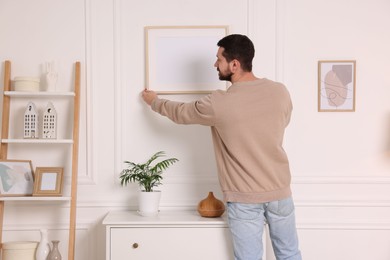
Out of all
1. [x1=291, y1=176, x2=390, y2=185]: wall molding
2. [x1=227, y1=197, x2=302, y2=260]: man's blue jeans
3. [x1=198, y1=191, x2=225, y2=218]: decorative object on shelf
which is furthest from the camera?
[x1=291, y1=176, x2=390, y2=185]: wall molding

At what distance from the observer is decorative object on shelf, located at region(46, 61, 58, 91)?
3.12m

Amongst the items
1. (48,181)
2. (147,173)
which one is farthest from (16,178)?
(147,173)

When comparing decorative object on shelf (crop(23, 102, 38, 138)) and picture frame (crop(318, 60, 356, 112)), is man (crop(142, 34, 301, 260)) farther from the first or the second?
decorative object on shelf (crop(23, 102, 38, 138))

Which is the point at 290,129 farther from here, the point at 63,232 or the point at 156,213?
the point at 63,232

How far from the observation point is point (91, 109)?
10.6ft

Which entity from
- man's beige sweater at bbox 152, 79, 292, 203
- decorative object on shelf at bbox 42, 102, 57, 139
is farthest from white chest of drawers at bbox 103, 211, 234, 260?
decorative object on shelf at bbox 42, 102, 57, 139

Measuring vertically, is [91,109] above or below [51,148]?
above

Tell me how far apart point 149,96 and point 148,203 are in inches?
26.5

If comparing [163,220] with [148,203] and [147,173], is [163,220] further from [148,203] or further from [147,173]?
[147,173]

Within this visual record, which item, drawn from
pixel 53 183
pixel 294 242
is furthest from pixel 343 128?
pixel 53 183

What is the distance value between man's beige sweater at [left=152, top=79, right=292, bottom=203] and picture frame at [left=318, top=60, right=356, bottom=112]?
653 millimetres

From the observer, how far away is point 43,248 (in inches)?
116

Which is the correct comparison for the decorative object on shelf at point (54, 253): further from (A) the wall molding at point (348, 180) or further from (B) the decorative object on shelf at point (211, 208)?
(A) the wall molding at point (348, 180)

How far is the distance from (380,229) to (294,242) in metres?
0.81
